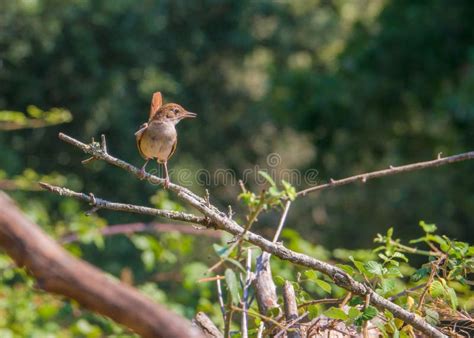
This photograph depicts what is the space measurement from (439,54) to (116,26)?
5628 mm

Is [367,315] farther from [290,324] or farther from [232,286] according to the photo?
[232,286]

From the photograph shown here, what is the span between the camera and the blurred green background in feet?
37.5

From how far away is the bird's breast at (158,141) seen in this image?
413 cm

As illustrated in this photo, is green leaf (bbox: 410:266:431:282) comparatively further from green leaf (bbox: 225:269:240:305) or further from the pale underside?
the pale underside

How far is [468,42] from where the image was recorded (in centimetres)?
1123

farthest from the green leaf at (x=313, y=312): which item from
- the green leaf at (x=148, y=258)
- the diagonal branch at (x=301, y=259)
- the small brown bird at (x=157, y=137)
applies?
the green leaf at (x=148, y=258)

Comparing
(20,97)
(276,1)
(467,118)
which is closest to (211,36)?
(276,1)

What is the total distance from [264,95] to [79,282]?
1374cm

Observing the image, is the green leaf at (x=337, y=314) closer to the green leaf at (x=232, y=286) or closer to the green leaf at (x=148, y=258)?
the green leaf at (x=232, y=286)

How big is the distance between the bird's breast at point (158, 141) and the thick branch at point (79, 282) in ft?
9.67

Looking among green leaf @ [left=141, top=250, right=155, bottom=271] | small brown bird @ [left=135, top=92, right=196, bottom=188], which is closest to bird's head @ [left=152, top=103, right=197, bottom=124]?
small brown bird @ [left=135, top=92, right=196, bottom=188]

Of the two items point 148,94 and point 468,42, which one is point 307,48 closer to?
point 148,94

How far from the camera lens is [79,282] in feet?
3.84

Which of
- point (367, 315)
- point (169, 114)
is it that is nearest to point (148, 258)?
point (169, 114)
